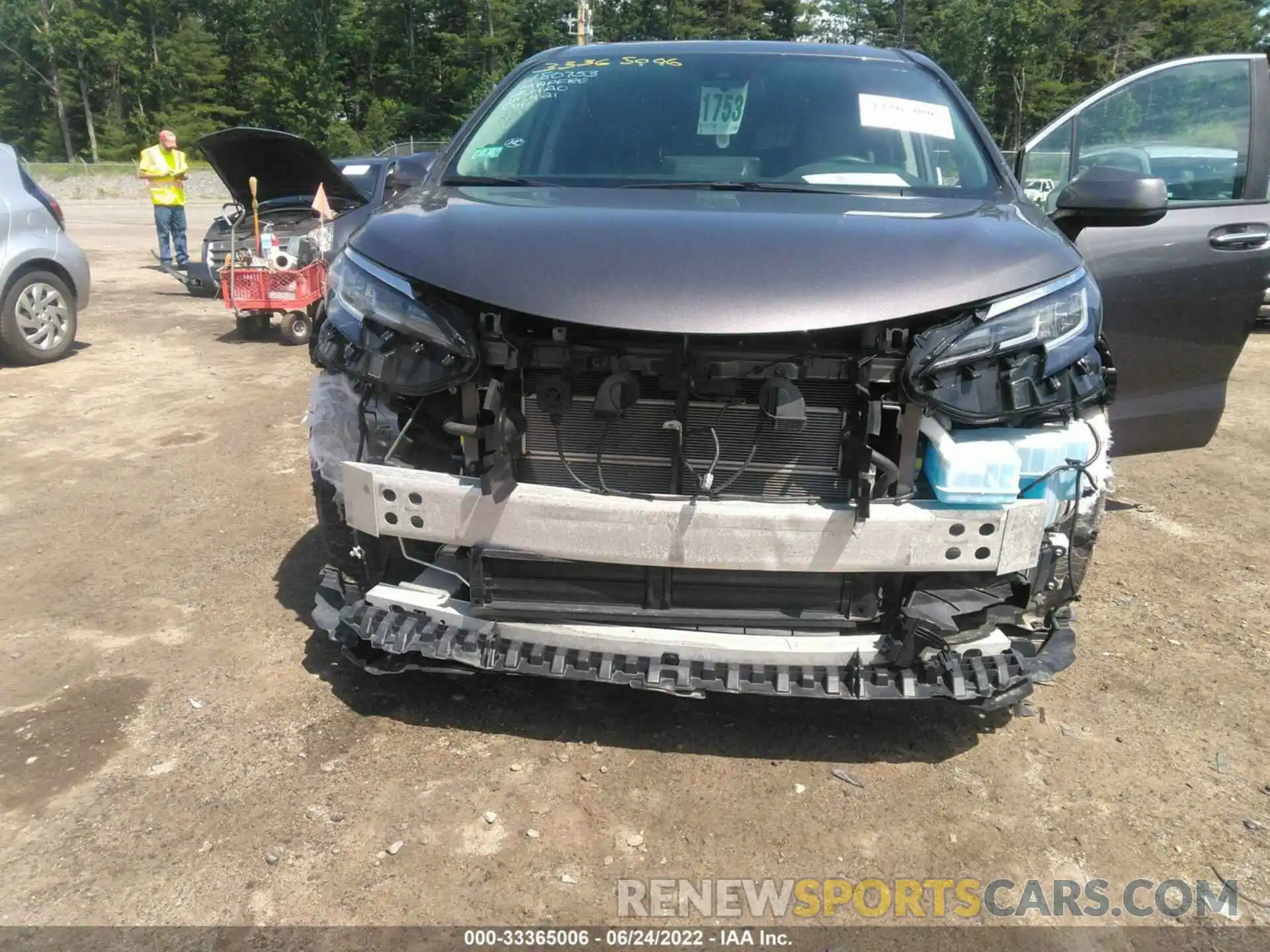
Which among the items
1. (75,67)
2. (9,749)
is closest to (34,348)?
(9,749)

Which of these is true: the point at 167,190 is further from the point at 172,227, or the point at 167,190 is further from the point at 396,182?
the point at 396,182

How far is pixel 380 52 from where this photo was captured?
5412cm

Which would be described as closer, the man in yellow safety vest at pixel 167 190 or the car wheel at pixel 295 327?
the car wheel at pixel 295 327

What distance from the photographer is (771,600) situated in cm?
250

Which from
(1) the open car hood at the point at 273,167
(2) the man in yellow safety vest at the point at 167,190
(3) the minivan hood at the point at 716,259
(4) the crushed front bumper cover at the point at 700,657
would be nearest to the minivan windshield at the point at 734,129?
(3) the minivan hood at the point at 716,259

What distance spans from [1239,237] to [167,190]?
43.4 ft

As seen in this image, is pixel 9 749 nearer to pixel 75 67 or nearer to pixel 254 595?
pixel 254 595

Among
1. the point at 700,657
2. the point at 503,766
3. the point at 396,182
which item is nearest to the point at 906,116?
the point at 396,182

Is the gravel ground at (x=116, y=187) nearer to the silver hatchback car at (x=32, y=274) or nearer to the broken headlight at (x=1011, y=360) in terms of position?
the silver hatchback car at (x=32, y=274)

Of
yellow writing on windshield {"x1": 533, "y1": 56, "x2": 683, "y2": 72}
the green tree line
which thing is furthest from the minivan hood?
the green tree line

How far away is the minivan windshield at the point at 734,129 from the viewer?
3.22 m

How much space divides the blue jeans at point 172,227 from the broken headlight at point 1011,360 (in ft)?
43.7

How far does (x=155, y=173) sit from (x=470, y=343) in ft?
43.4

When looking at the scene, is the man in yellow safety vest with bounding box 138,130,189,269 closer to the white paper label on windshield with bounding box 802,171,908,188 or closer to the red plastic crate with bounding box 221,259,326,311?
the red plastic crate with bounding box 221,259,326,311
